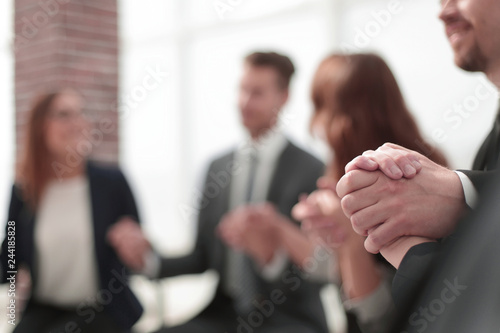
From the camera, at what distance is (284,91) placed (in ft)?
5.39

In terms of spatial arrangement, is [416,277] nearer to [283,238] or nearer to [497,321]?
[497,321]

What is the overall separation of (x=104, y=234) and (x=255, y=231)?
0.54 metres

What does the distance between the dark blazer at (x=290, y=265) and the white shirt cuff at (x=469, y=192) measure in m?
1.07

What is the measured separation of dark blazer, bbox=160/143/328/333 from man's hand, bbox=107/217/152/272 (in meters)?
0.10

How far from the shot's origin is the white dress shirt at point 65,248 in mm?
1524

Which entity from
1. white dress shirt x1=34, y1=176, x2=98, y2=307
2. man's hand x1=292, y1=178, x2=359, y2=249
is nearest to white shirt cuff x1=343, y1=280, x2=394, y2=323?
man's hand x1=292, y1=178, x2=359, y2=249

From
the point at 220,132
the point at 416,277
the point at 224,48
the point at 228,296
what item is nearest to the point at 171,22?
the point at 224,48

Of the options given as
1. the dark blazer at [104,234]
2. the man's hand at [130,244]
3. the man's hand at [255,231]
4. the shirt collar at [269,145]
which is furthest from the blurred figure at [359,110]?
the dark blazer at [104,234]

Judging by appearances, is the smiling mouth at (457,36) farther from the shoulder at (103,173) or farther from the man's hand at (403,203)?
the shoulder at (103,173)

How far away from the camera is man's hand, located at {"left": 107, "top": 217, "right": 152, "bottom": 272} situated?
1508 mm

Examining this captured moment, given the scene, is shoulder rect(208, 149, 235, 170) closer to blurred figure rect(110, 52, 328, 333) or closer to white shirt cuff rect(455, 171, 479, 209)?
blurred figure rect(110, 52, 328, 333)

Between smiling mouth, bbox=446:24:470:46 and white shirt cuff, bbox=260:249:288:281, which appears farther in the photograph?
white shirt cuff, bbox=260:249:288:281

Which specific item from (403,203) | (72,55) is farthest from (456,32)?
(72,55)

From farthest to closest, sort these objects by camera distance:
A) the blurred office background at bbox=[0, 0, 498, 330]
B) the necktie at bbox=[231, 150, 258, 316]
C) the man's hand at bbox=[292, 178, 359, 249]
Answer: the blurred office background at bbox=[0, 0, 498, 330] < the necktie at bbox=[231, 150, 258, 316] < the man's hand at bbox=[292, 178, 359, 249]
